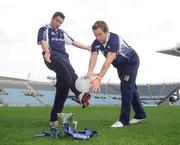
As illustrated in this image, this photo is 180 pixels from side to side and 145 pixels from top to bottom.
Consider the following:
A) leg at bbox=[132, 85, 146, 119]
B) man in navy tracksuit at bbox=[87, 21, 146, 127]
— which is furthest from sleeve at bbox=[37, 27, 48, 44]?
leg at bbox=[132, 85, 146, 119]

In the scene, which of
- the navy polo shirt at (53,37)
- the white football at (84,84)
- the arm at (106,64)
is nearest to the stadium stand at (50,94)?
the navy polo shirt at (53,37)

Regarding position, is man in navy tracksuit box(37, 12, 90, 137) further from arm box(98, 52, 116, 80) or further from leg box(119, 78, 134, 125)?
leg box(119, 78, 134, 125)

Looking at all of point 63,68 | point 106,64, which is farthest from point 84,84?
point 63,68

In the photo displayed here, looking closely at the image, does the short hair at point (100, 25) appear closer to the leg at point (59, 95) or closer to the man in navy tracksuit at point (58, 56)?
the man in navy tracksuit at point (58, 56)

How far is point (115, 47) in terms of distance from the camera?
6.42 meters

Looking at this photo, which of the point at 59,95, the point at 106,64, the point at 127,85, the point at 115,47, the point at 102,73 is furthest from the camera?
the point at 127,85

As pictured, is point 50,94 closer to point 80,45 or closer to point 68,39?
point 80,45

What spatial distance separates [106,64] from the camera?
6.18 meters

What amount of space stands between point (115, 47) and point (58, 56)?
950 millimetres

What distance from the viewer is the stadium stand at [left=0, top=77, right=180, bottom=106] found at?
5853 cm

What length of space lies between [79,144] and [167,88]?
71.7 meters

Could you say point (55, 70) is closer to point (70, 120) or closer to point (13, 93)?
point (70, 120)

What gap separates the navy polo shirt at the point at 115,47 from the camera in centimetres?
644

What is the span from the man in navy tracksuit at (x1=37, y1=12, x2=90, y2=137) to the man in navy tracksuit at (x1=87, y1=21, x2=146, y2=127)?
Result: 0.38 m
